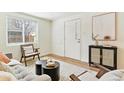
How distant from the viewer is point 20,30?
268cm

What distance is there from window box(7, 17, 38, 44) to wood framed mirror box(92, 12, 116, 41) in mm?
1671

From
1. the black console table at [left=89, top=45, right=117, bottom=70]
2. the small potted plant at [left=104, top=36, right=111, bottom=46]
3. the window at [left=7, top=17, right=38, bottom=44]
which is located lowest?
the black console table at [left=89, top=45, right=117, bottom=70]

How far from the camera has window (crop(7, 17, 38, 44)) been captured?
2590 mm

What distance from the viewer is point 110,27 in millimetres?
3070

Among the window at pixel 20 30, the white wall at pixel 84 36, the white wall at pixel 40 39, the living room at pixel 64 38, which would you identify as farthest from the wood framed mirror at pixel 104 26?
the window at pixel 20 30

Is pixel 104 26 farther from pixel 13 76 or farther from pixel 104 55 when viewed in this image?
pixel 13 76

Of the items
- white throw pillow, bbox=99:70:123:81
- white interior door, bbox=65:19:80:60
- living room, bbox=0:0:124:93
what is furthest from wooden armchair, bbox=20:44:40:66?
white throw pillow, bbox=99:70:123:81

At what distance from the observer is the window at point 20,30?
259cm

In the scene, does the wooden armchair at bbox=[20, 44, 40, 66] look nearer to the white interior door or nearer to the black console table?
the white interior door
